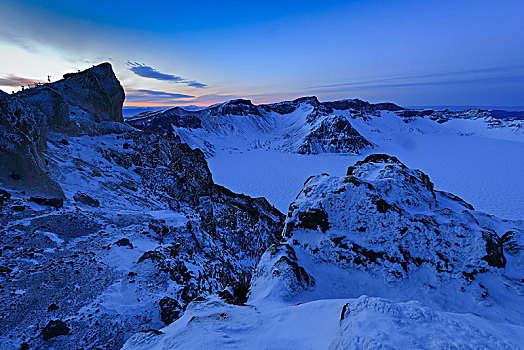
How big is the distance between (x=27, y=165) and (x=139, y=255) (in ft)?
31.2

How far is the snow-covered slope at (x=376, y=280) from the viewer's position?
5328 millimetres

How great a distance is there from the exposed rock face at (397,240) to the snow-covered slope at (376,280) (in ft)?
0.13

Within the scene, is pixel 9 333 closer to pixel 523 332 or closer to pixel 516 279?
pixel 523 332

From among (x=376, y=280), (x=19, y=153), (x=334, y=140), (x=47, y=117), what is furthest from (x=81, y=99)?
(x=334, y=140)

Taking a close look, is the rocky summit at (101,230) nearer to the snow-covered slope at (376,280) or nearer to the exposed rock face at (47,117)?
the exposed rock face at (47,117)

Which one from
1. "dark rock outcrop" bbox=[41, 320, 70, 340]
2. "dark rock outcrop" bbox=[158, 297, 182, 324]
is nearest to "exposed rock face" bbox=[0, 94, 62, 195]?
"dark rock outcrop" bbox=[41, 320, 70, 340]

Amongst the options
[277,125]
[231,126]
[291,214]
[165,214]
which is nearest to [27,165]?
[165,214]

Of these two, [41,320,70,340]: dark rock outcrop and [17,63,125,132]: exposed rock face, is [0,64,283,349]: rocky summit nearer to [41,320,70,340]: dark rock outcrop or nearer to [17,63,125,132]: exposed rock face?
[41,320,70,340]: dark rock outcrop

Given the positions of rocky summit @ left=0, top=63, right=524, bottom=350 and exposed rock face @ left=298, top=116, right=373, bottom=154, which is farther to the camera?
exposed rock face @ left=298, top=116, right=373, bottom=154

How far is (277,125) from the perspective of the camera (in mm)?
180625

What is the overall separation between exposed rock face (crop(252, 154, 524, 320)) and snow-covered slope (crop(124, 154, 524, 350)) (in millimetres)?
41

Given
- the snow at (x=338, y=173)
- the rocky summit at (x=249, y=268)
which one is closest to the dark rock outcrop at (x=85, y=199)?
the rocky summit at (x=249, y=268)

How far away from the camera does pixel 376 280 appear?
393 inches

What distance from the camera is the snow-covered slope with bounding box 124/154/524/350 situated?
17.5 ft
